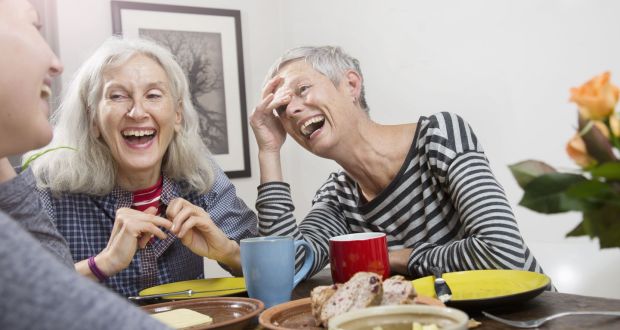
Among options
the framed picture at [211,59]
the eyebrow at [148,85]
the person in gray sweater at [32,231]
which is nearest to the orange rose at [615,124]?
the person in gray sweater at [32,231]

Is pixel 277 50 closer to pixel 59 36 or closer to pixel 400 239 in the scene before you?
pixel 59 36

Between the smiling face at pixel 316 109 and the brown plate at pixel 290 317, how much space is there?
0.80 meters

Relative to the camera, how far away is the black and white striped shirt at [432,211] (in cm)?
134

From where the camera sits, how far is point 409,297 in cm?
80

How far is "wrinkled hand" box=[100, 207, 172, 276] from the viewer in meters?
1.33

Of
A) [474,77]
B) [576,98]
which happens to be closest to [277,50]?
[474,77]

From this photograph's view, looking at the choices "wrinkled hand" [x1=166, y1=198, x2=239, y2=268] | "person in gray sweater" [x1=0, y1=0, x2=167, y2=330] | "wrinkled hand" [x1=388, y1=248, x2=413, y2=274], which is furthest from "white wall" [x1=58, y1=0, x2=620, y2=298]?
"person in gray sweater" [x1=0, y1=0, x2=167, y2=330]

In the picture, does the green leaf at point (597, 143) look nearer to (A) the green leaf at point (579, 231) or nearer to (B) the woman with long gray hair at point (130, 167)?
(A) the green leaf at point (579, 231)

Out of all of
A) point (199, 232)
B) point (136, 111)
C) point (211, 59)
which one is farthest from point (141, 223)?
point (211, 59)

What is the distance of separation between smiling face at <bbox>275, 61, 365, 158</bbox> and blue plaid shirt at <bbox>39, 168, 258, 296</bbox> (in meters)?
0.28

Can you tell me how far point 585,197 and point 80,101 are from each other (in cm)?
156

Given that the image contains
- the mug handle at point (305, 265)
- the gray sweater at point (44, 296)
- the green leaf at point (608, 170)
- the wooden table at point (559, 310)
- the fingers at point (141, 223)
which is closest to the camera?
the gray sweater at point (44, 296)

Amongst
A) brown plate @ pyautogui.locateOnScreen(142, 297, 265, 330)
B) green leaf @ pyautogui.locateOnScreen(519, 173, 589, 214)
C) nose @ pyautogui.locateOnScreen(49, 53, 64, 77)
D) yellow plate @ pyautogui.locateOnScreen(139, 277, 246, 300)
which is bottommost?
yellow plate @ pyautogui.locateOnScreen(139, 277, 246, 300)

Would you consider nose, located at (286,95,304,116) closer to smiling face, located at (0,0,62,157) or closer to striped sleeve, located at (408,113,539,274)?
striped sleeve, located at (408,113,539,274)
